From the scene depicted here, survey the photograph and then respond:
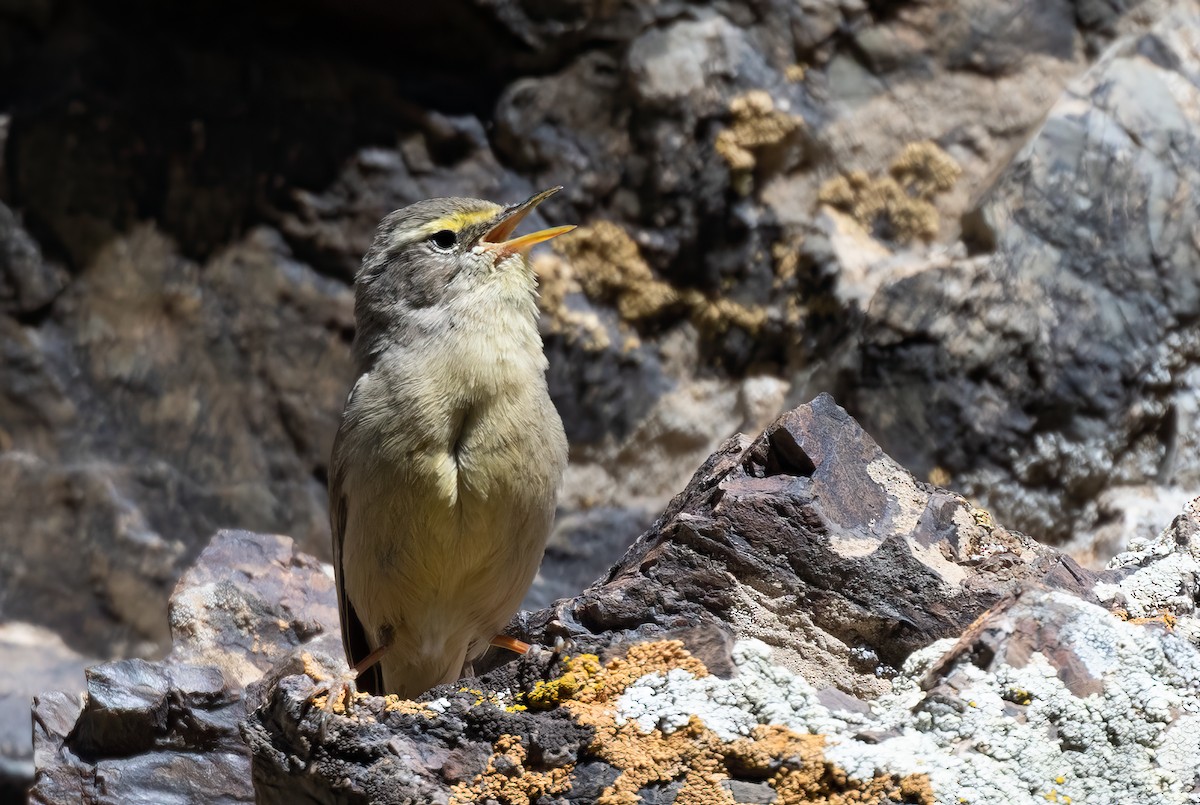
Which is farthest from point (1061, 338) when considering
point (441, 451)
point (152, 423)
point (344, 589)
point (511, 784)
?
point (152, 423)

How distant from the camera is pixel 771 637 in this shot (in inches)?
159

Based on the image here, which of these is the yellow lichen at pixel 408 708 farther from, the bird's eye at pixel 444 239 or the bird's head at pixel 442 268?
the bird's eye at pixel 444 239

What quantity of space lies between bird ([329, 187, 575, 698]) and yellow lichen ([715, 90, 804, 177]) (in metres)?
3.20

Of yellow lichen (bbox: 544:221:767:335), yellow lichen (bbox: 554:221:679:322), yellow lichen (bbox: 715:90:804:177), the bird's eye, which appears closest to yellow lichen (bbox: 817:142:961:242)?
yellow lichen (bbox: 715:90:804:177)

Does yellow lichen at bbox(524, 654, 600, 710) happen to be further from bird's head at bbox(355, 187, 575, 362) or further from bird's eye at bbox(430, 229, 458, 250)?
bird's eye at bbox(430, 229, 458, 250)

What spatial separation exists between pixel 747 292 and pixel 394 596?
4.14 metres

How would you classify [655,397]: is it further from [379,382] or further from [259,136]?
[379,382]

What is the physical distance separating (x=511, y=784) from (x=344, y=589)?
1804 mm

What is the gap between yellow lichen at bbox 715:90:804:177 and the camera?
8133mm

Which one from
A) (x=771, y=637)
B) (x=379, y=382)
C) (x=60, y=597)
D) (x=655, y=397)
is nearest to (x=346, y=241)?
(x=655, y=397)

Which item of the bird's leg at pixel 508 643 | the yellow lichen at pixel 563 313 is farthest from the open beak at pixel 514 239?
the yellow lichen at pixel 563 313

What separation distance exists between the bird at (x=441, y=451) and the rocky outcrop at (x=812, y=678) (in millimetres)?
454

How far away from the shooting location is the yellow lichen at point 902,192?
816 cm

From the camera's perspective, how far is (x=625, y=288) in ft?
27.6
